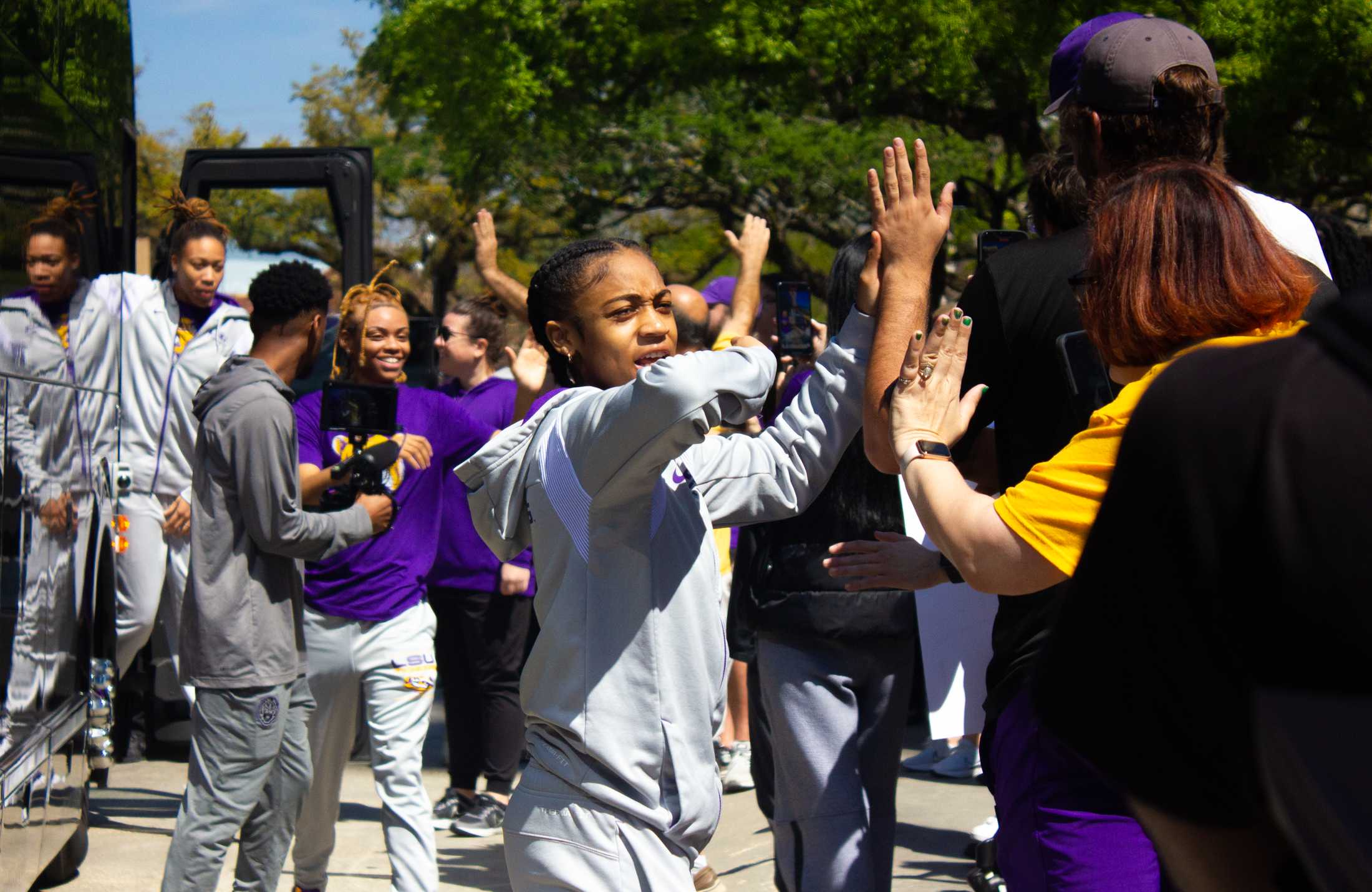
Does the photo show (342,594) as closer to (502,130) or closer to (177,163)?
(502,130)

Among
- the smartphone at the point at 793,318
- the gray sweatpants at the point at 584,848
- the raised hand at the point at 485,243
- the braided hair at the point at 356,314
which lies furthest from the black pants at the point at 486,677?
the gray sweatpants at the point at 584,848

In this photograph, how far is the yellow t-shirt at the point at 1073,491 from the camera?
6.59 feet

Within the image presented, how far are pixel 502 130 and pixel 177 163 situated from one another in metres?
23.4

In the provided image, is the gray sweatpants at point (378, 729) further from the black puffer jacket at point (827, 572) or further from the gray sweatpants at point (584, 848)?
the gray sweatpants at point (584, 848)

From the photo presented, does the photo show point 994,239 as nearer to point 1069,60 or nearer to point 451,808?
point 1069,60

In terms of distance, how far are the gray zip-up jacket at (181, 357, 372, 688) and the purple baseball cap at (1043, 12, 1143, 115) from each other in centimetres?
246

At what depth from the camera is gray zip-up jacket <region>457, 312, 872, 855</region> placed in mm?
2354

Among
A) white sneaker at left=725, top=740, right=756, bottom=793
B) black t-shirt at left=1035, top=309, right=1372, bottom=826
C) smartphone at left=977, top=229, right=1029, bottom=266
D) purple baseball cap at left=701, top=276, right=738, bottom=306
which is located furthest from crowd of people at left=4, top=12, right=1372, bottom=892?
white sneaker at left=725, top=740, right=756, bottom=793

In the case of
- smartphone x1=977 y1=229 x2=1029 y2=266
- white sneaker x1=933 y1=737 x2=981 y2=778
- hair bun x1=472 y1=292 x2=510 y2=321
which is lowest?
A: white sneaker x1=933 y1=737 x2=981 y2=778

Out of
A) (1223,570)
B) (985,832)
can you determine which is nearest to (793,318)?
(985,832)

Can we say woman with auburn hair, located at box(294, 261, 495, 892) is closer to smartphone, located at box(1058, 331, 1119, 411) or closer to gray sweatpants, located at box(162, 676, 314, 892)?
gray sweatpants, located at box(162, 676, 314, 892)

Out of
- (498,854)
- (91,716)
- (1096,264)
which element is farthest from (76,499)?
(1096,264)

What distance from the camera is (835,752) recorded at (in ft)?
12.7

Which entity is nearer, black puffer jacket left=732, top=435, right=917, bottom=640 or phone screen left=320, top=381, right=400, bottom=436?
black puffer jacket left=732, top=435, right=917, bottom=640
